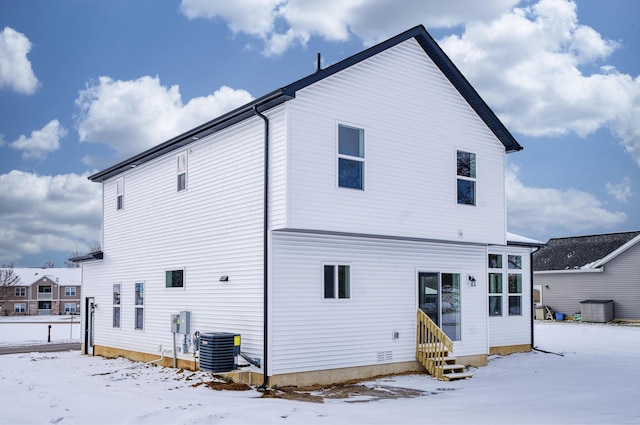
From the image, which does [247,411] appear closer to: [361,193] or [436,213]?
[361,193]

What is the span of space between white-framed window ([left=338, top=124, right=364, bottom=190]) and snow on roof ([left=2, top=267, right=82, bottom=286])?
82461 mm

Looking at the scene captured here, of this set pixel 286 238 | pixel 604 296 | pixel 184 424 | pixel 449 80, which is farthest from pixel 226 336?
pixel 604 296

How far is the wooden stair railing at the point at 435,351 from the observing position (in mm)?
15703

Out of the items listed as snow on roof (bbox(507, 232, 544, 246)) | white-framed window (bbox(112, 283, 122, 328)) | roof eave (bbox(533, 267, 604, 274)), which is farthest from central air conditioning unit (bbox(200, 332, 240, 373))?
roof eave (bbox(533, 267, 604, 274))

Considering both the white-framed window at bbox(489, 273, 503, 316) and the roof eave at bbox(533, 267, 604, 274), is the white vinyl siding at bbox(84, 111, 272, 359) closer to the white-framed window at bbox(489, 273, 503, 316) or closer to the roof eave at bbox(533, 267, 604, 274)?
the white-framed window at bbox(489, 273, 503, 316)

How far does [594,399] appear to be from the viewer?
41.8ft

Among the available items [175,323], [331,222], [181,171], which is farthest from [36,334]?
[331,222]

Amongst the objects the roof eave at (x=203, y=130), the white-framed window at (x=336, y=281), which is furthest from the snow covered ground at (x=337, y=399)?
the roof eave at (x=203, y=130)

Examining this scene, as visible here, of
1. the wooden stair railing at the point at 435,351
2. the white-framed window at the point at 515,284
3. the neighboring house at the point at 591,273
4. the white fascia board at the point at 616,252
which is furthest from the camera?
the neighboring house at the point at 591,273

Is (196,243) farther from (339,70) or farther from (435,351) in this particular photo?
(435,351)

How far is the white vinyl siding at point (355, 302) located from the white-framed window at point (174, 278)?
14.2ft

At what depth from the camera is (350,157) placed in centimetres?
1455

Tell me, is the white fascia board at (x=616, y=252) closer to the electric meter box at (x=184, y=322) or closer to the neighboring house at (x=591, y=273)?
the neighboring house at (x=591, y=273)

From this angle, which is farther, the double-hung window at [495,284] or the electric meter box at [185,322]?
the double-hung window at [495,284]
